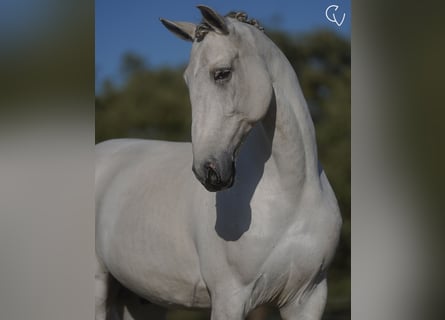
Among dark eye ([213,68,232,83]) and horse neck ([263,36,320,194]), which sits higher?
dark eye ([213,68,232,83])

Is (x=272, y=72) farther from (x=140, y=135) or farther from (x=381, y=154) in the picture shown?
(x=140, y=135)

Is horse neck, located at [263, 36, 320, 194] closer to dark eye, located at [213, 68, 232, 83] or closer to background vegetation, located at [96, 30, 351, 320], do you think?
dark eye, located at [213, 68, 232, 83]

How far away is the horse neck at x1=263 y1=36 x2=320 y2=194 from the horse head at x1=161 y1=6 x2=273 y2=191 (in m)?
0.08

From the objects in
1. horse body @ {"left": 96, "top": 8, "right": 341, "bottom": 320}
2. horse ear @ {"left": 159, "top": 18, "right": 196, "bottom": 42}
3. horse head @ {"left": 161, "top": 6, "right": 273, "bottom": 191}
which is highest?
horse ear @ {"left": 159, "top": 18, "right": 196, "bottom": 42}

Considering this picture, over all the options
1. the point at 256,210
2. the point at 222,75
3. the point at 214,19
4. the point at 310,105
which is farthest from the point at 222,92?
the point at 310,105

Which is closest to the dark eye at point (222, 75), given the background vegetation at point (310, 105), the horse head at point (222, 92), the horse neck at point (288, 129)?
the horse head at point (222, 92)

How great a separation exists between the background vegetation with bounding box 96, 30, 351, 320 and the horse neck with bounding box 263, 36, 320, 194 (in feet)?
2.97

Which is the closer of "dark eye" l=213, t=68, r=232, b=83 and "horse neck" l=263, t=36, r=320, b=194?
"dark eye" l=213, t=68, r=232, b=83

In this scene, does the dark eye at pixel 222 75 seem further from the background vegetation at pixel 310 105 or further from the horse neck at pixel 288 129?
the background vegetation at pixel 310 105

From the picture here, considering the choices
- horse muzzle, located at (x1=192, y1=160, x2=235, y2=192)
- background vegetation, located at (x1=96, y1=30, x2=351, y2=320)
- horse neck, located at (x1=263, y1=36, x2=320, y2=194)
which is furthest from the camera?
background vegetation, located at (x1=96, y1=30, x2=351, y2=320)

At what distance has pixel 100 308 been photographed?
8.84ft

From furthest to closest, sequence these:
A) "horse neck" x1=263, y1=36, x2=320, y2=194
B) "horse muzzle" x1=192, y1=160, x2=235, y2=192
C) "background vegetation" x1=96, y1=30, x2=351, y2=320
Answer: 1. "background vegetation" x1=96, y1=30, x2=351, y2=320
2. "horse neck" x1=263, y1=36, x2=320, y2=194
3. "horse muzzle" x1=192, y1=160, x2=235, y2=192

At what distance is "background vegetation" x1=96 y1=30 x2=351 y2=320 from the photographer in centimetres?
286

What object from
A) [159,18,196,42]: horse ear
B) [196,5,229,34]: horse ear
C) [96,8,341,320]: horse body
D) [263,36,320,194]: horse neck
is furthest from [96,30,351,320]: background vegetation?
[196,5,229,34]: horse ear
